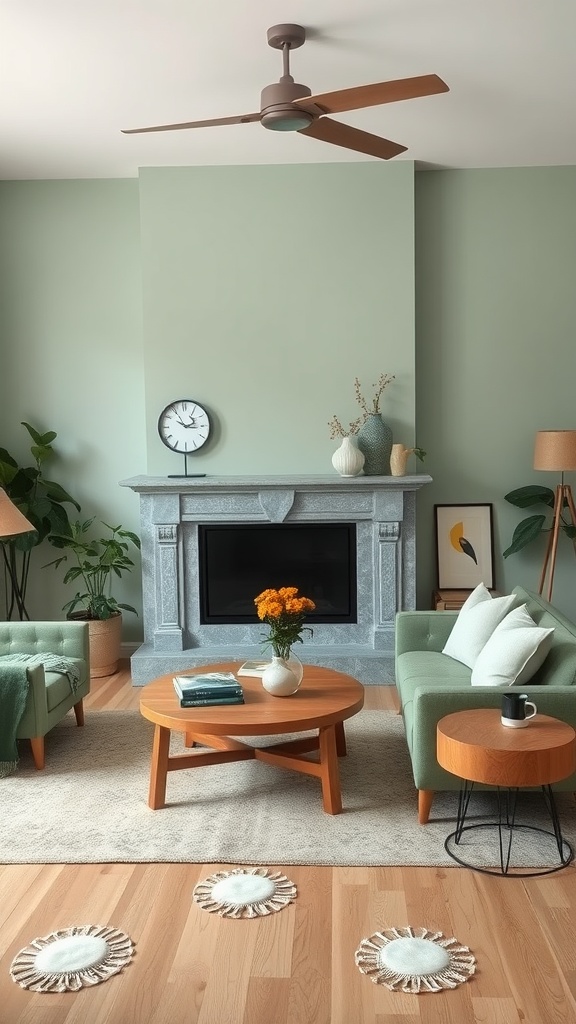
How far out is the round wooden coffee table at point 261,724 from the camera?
367cm

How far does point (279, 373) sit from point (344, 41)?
7.57 feet

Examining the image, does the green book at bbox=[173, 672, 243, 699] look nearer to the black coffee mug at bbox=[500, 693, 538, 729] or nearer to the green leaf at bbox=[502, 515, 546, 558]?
the black coffee mug at bbox=[500, 693, 538, 729]

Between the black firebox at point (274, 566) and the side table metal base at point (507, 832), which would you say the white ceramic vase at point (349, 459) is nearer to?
the black firebox at point (274, 566)

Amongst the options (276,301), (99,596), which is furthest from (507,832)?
(276,301)

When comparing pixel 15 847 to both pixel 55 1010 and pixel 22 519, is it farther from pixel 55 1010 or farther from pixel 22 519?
pixel 22 519

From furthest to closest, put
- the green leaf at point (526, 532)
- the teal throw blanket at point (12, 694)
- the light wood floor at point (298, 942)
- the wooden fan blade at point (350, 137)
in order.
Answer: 1. the green leaf at point (526, 532)
2. the teal throw blanket at point (12, 694)
3. the wooden fan blade at point (350, 137)
4. the light wood floor at point (298, 942)

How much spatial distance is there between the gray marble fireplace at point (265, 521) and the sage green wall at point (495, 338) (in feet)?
1.70

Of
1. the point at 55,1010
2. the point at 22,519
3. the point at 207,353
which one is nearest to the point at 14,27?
the point at 22,519

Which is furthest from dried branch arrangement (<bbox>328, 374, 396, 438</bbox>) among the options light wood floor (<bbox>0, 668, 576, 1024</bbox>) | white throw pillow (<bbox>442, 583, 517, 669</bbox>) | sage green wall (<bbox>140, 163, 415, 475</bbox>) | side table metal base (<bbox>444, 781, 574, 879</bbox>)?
light wood floor (<bbox>0, 668, 576, 1024</bbox>)

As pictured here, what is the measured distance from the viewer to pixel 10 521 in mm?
4410

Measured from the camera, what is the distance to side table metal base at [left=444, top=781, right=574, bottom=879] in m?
3.24

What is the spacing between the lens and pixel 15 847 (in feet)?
11.5

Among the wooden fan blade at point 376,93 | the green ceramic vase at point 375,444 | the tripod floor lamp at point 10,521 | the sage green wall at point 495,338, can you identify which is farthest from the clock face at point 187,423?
the wooden fan blade at point 376,93

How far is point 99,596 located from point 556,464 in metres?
2.90
